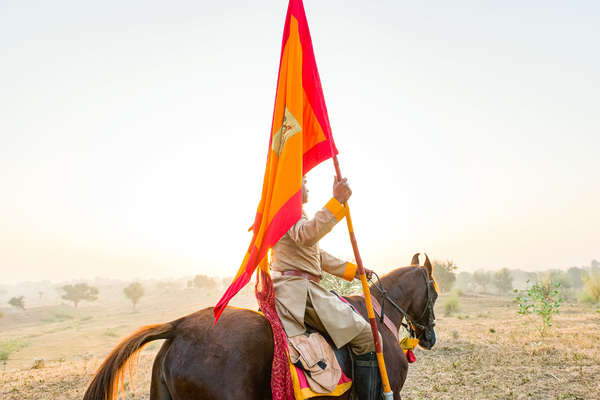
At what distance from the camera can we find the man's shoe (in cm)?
370

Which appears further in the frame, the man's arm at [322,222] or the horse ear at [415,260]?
the horse ear at [415,260]

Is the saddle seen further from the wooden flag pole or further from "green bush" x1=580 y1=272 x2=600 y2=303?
"green bush" x1=580 y1=272 x2=600 y2=303

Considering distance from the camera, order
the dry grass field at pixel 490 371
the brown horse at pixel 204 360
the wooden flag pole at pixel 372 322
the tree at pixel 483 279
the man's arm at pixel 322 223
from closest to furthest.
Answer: the brown horse at pixel 204 360 → the man's arm at pixel 322 223 → the wooden flag pole at pixel 372 322 → the dry grass field at pixel 490 371 → the tree at pixel 483 279

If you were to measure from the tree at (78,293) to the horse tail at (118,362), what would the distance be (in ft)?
246

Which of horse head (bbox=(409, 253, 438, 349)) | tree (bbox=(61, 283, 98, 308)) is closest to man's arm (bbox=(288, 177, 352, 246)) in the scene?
horse head (bbox=(409, 253, 438, 349))

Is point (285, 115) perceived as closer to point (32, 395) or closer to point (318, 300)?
point (318, 300)

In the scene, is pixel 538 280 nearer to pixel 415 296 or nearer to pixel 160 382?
pixel 415 296

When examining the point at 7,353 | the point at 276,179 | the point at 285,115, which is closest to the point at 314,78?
the point at 285,115

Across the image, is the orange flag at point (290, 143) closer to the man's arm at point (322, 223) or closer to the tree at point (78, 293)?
the man's arm at point (322, 223)

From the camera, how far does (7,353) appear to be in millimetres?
19438

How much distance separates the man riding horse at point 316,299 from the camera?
352 centimetres

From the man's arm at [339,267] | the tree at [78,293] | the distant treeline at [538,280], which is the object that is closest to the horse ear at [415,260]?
the man's arm at [339,267]

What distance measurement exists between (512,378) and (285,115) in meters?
8.40

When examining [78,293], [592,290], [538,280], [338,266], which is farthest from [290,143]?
[78,293]
